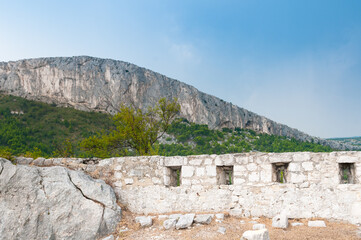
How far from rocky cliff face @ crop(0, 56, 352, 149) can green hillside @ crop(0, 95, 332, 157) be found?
7531 mm

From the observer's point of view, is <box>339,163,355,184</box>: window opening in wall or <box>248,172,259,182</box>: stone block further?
<box>248,172,259,182</box>: stone block

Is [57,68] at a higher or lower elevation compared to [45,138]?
higher

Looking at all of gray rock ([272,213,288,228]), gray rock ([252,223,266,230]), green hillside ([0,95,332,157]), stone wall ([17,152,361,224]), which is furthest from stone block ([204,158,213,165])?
green hillside ([0,95,332,157])

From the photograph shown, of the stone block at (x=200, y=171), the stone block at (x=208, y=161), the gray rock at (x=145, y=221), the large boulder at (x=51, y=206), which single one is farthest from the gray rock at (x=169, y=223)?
the stone block at (x=208, y=161)

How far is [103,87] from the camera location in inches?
2405

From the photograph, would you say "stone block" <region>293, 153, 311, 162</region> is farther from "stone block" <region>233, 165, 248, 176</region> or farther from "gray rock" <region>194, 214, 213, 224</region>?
"gray rock" <region>194, 214, 213, 224</region>

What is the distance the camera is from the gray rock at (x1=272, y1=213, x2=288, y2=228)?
550 cm

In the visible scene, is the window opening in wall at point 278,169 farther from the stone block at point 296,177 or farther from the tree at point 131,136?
the tree at point 131,136

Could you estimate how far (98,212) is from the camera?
6164 mm

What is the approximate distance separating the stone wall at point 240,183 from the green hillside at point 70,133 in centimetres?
2508

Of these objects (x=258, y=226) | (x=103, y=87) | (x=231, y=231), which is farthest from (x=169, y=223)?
(x=103, y=87)

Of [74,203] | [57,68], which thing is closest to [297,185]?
[74,203]

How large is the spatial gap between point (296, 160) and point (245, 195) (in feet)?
4.96

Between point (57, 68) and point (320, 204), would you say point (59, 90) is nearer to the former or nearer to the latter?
point (57, 68)
